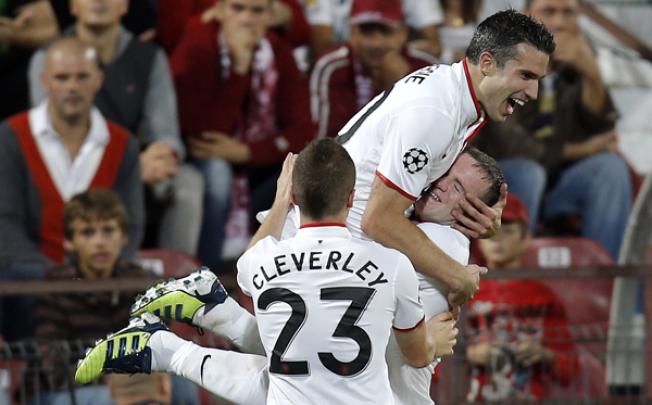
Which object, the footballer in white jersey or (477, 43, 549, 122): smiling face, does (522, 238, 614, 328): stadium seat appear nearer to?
(477, 43, 549, 122): smiling face

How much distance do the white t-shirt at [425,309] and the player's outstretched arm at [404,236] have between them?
0.10 meters

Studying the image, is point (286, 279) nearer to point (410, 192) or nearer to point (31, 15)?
point (410, 192)

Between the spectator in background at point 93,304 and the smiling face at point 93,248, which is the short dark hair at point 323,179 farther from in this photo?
the smiling face at point 93,248

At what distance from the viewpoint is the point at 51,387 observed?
8289 millimetres

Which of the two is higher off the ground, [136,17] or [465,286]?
[136,17]

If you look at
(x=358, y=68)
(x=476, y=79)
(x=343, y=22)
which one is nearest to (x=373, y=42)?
(x=358, y=68)

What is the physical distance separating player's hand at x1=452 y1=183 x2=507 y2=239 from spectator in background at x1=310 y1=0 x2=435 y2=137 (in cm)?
364

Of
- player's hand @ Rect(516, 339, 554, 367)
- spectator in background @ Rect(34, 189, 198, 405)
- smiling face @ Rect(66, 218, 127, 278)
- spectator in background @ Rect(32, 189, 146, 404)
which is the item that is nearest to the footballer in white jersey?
spectator in background @ Rect(34, 189, 198, 405)

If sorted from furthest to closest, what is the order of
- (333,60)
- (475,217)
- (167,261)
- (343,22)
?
(343,22)
(333,60)
(167,261)
(475,217)

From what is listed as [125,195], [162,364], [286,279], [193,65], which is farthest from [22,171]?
[286,279]

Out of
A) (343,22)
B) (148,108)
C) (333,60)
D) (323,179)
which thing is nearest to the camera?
(323,179)

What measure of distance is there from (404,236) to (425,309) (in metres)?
0.45

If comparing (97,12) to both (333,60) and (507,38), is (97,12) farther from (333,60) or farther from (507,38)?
(507,38)

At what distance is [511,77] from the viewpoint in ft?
20.4
